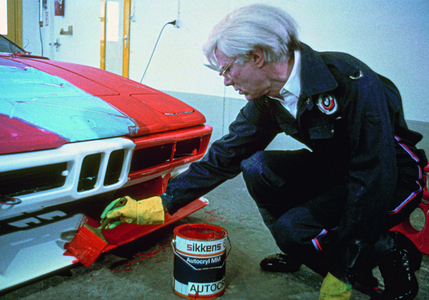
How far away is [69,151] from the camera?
4.02ft

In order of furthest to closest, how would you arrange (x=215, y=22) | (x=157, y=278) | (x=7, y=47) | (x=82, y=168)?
(x=215, y=22) → (x=7, y=47) → (x=157, y=278) → (x=82, y=168)

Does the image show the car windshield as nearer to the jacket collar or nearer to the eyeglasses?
the eyeglasses

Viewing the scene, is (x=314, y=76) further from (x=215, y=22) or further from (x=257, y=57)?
(x=215, y=22)

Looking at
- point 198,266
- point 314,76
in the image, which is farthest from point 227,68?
point 198,266

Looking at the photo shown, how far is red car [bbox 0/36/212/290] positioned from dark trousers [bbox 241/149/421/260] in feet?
1.46

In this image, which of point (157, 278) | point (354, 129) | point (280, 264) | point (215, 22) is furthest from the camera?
point (215, 22)

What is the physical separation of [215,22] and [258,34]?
294 cm

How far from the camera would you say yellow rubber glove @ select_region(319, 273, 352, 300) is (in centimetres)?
116

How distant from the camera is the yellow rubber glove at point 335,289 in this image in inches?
45.6

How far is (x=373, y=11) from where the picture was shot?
111 inches

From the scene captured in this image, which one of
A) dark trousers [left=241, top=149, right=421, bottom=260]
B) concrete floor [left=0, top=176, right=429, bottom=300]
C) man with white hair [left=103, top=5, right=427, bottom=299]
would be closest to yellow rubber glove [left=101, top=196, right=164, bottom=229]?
man with white hair [left=103, top=5, right=427, bottom=299]

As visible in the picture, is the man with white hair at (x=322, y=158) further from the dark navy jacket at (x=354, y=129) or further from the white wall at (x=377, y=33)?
the white wall at (x=377, y=33)

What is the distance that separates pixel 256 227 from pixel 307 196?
0.69 m

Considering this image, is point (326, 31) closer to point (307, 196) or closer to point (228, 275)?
point (307, 196)
